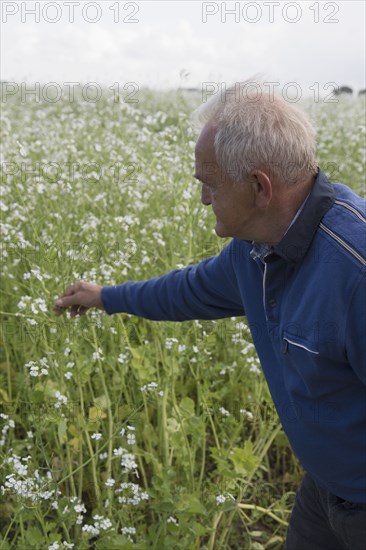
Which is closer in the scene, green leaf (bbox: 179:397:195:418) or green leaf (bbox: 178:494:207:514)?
green leaf (bbox: 178:494:207:514)

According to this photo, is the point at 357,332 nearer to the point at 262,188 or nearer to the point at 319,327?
the point at 319,327

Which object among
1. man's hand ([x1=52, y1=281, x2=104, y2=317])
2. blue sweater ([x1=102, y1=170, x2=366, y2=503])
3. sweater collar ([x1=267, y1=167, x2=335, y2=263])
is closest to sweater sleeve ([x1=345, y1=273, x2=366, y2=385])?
blue sweater ([x1=102, y1=170, x2=366, y2=503])

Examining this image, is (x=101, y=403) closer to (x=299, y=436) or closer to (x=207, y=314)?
(x=207, y=314)

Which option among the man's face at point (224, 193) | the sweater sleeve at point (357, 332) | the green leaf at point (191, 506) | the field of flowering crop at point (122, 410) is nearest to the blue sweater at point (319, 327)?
the sweater sleeve at point (357, 332)

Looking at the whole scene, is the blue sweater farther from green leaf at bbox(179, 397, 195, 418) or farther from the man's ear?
green leaf at bbox(179, 397, 195, 418)

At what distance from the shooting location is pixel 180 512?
2.29m

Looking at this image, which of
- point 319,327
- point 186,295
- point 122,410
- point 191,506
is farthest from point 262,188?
point 122,410

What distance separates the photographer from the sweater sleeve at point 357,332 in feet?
4.91

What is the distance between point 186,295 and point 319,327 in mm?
748

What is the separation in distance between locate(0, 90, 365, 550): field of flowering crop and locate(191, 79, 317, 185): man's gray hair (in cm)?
106

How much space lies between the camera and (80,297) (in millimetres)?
2410

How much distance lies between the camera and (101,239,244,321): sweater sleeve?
2154 millimetres

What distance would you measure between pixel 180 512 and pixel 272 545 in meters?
0.80

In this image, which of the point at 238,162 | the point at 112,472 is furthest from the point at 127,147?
the point at 238,162
